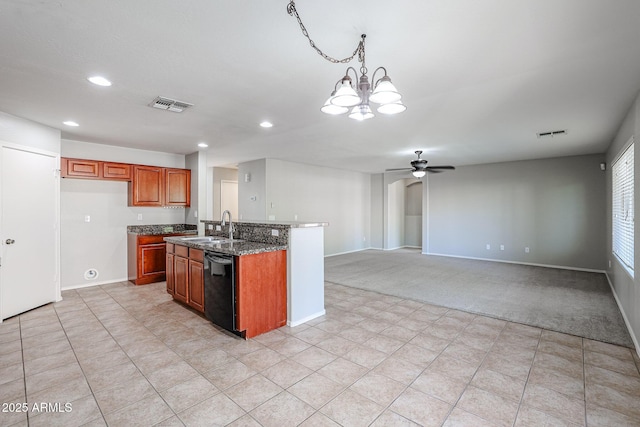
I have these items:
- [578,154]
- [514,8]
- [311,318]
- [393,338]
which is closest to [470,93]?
[514,8]

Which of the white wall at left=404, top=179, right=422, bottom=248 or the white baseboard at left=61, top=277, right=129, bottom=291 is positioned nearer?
the white baseboard at left=61, top=277, right=129, bottom=291

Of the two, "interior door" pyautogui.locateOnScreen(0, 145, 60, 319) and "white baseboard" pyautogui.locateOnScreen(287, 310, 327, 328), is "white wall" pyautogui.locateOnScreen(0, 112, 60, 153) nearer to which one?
"interior door" pyautogui.locateOnScreen(0, 145, 60, 319)

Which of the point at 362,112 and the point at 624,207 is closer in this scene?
the point at 362,112

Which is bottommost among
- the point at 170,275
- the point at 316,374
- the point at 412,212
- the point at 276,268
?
the point at 316,374

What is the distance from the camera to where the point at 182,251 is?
381 centimetres

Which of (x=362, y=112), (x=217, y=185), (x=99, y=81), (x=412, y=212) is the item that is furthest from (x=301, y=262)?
(x=412, y=212)

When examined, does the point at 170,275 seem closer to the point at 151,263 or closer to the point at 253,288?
the point at 151,263

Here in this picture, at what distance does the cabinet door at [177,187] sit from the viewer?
18.3ft

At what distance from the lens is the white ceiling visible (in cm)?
172

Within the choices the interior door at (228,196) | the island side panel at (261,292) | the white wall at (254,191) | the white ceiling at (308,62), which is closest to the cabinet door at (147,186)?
the white ceiling at (308,62)

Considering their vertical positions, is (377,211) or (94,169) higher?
(94,169)

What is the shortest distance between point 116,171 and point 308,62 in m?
4.30

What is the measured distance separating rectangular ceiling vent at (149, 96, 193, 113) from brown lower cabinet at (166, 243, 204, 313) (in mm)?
→ 1611

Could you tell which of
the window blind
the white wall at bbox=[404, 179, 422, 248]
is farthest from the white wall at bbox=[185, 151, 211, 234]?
the white wall at bbox=[404, 179, 422, 248]
